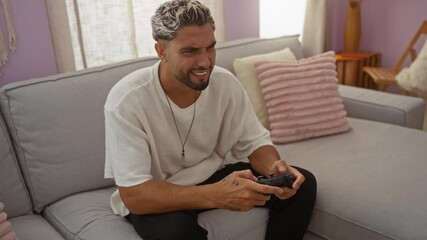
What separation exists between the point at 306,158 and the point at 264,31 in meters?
1.34

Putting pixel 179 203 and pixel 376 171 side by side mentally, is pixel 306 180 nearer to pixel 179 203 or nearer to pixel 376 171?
pixel 376 171

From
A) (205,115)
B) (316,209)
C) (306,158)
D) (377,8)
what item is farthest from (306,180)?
(377,8)

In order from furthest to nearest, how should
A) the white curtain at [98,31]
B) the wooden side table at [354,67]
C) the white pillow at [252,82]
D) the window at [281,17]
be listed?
the wooden side table at [354,67]
the window at [281,17]
the white pillow at [252,82]
the white curtain at [98,31]

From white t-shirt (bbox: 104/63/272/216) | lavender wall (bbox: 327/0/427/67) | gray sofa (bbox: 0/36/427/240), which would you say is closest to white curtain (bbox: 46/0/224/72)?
gray sofa (bbox: 0/36/427/240)

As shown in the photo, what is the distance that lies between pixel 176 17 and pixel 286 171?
2.00 ft

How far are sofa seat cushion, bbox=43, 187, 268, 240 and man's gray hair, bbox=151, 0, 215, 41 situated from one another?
2.02ft

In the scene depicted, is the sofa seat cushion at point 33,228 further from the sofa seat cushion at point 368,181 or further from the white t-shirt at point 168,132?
the sofa seat cushion at point 368,181

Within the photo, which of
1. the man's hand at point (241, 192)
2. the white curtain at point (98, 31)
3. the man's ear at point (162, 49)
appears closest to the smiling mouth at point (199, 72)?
the man's ear at point (162, 49)

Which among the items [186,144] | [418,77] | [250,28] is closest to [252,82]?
[186,144]

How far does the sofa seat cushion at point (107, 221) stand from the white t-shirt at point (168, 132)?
7 cm

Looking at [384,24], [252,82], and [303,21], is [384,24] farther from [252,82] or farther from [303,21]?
[252,82]

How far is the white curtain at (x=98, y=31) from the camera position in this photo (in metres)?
1.84

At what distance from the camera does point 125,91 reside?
52.9 inches

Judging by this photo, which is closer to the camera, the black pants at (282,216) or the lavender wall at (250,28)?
the black pants at (282,216)
